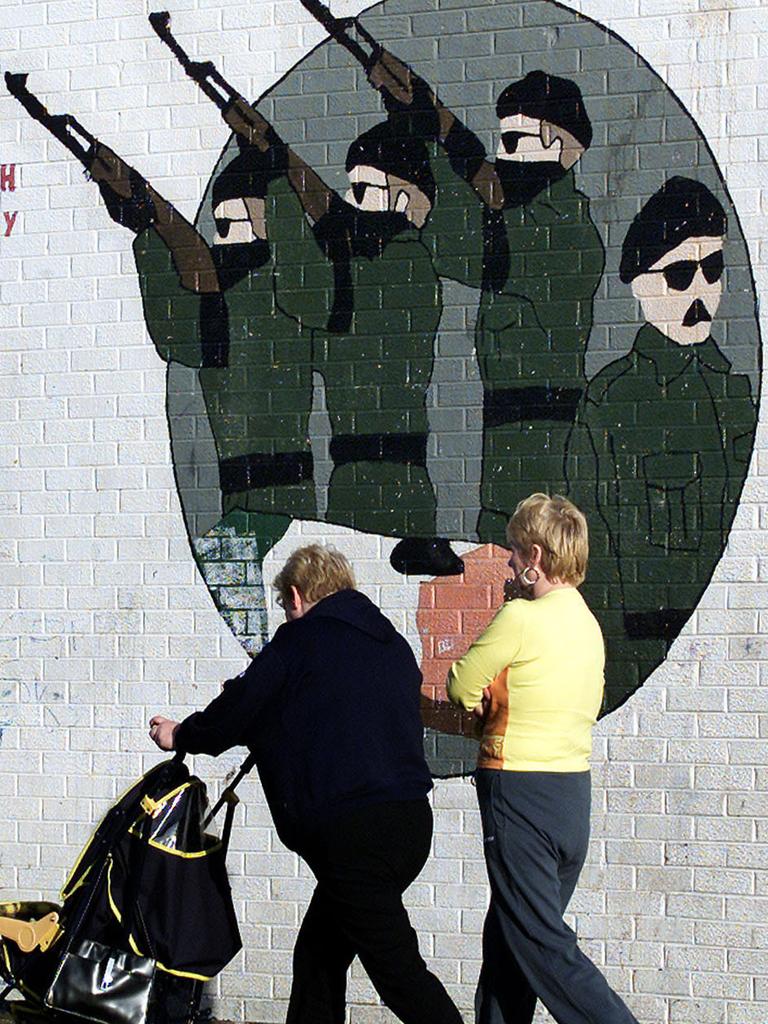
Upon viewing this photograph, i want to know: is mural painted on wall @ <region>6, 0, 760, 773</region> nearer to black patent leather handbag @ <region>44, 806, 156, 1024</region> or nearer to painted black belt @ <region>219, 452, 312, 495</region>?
painted black belt @ <region>219, 452, 312, 495</region>

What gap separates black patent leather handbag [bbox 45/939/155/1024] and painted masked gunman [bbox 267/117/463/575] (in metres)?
2.05

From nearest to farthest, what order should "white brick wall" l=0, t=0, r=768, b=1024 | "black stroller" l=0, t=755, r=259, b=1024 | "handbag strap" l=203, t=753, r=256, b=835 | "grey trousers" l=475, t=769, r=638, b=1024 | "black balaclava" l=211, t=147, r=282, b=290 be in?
"grey trousers" l=475, t=769, r=638, b=1024 → "black stroller" l=0, t=755, r=259, b=1024 → "handbag strap" l=203, t=753, r=256, b=835 → "white brick wall" l=0, t=0, r=768, b=1024 → "black balaclava" l=211, t=147, r=282, b=290

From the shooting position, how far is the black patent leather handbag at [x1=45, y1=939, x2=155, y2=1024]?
4.35m

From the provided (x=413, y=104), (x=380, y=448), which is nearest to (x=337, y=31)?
→ (x=413, y=104)

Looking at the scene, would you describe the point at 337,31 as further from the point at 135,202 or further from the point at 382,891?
the point at 382,891

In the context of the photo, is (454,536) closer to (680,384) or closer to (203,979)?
(680,384)

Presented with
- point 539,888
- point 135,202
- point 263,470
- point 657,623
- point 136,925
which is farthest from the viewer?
point 135,202

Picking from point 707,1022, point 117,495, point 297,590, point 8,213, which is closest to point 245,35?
point 8,213

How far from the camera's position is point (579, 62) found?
19.0 ft

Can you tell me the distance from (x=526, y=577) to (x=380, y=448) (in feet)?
5.24

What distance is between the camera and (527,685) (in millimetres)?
4320

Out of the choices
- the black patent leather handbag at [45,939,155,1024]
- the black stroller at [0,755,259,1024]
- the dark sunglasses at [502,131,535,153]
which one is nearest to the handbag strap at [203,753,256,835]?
the black stroller at [0,755,259,1024]

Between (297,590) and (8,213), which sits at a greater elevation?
(8,213)

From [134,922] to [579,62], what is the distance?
11.6 feet
